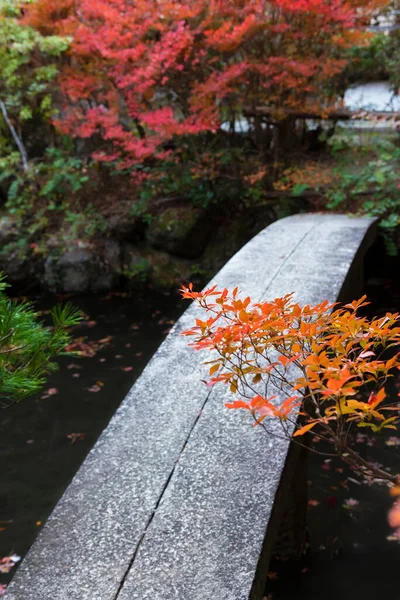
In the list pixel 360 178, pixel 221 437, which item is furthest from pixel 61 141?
pixel 221 437

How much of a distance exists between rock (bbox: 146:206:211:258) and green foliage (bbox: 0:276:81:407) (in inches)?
216

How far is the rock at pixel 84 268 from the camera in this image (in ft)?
27.1

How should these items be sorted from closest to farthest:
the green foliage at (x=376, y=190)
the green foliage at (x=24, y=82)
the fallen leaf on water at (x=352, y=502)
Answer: the fallen leaf on water at (x=352, y=502) → the green foliage at (x=376, y=190) → the green foliage at (x=24, y=82)

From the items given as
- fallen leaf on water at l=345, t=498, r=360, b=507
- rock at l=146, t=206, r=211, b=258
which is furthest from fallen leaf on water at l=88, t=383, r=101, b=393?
rock at l=146, t=206, r=211, b=258

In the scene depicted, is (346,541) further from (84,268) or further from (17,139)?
(17,139)

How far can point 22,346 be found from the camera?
2361 mm

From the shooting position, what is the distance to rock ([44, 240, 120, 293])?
27.1ft

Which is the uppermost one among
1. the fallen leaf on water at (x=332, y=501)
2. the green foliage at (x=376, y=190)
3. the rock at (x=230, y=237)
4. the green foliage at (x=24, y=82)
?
the green foliage at (x=24, y=82)

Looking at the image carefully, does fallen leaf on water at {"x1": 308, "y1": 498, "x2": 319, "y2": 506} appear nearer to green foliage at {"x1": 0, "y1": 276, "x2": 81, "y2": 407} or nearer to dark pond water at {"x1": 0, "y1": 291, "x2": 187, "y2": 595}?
dark pond water at {"x1": 0, "y1": 291, "x2": 187, "y2": 595}

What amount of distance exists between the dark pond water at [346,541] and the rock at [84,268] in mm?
4922

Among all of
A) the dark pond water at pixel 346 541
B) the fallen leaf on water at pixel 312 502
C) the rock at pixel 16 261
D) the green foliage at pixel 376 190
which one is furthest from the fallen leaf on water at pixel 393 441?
the rock at pixel 16 261

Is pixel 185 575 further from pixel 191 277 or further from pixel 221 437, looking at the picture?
pixel 191 277

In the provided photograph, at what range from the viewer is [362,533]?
3574 mm

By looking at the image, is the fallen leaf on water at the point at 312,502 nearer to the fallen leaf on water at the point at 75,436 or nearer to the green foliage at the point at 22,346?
the fallen leaf on water at the point at 75,436
